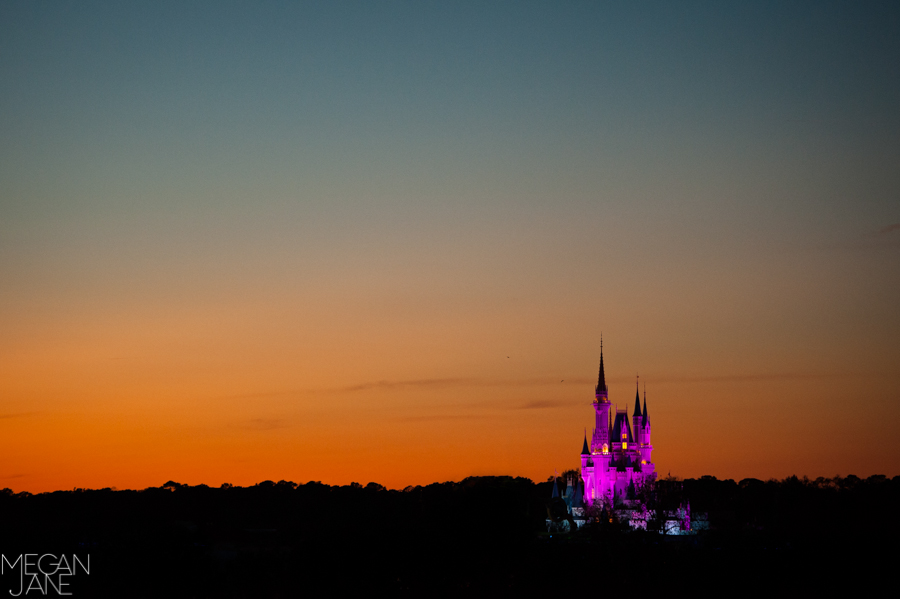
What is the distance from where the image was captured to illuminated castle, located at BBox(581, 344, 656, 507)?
16925 cm

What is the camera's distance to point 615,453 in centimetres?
17162

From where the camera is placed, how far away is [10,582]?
269ft

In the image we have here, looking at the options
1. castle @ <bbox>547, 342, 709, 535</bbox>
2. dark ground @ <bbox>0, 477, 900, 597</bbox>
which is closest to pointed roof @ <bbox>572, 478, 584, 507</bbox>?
castle @ <bbox>547, 342, 709, 535</bbox>

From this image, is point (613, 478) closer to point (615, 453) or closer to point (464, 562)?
point (615, 453)

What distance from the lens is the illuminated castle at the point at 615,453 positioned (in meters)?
169

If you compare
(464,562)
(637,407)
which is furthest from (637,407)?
(464,562)

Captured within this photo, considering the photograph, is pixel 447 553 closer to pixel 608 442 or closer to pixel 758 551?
pixel 758 551

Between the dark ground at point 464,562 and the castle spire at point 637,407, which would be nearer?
the dark ground at point 464,562

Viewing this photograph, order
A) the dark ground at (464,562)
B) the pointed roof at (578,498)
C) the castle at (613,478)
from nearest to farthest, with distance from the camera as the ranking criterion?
the dark ground at (464,562), the castle at (613,478), the pointed roof at (578,498)

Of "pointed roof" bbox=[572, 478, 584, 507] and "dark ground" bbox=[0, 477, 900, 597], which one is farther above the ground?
"pointed roof" bbox=[572, 478, 584, 507]

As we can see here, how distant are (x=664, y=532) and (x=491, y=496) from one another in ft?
155

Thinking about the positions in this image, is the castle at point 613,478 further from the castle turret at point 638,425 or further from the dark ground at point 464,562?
the dark ground at point 464,562

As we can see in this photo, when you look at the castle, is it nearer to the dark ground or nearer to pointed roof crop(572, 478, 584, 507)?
pointed roof crop(572, 478, 584, 507)

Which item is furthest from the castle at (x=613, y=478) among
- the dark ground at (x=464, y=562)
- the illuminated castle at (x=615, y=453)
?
the dark ground at (x=464, y=562)
